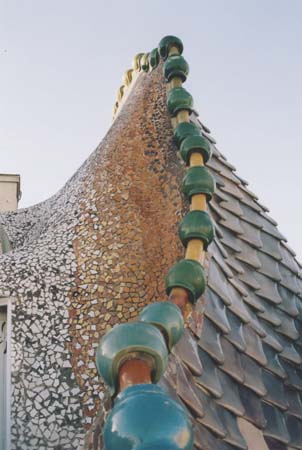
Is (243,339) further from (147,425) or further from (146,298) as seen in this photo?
(147,425)

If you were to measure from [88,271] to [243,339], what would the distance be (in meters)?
0.80

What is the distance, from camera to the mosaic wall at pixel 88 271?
9.13ft

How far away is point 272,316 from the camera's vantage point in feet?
8.95

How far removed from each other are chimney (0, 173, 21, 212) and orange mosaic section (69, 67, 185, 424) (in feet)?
10.2

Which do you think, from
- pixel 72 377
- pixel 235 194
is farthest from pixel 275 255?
pixel 72 377

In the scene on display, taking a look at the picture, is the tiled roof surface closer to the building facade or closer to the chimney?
the building facade

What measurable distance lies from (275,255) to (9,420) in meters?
1.09

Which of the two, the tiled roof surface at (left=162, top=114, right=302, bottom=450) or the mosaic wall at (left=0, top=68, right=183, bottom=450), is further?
the mosaic wall at (left=0, top=68, right=183, bottom=450)

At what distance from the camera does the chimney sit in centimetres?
654

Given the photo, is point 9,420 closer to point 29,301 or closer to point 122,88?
point 29,301

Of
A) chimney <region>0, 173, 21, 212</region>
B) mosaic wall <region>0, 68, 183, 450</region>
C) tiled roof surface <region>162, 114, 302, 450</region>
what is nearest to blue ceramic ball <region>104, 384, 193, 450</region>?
tiled roof surface <region>162, 114, 302, 450</region>

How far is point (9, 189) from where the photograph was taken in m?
6.64

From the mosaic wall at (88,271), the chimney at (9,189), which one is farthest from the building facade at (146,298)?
the chimney at (9,189)

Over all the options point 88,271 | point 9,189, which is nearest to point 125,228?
point 88,271
